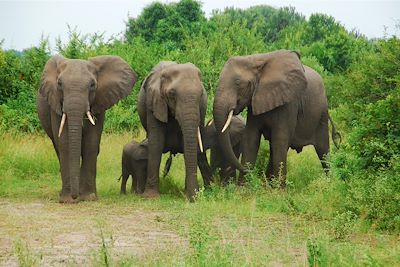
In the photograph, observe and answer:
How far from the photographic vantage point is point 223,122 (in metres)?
12.3

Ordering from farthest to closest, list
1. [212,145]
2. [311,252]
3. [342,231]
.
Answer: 1. [212,145]
2. [342,231]
3. [311,252]

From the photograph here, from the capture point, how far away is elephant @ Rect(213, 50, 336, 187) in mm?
12406

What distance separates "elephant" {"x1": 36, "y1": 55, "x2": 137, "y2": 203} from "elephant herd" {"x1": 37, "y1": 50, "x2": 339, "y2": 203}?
1 cm

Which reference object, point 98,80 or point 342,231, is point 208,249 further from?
point 98,80

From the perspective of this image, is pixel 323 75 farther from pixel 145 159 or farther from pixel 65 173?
pixel 65 173

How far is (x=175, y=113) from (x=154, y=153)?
2.74ft

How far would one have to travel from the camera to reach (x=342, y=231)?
8562 mm

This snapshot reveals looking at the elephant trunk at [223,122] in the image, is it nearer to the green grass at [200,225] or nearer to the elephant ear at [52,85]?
the green grass at [200,225]

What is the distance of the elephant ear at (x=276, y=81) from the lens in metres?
12.6

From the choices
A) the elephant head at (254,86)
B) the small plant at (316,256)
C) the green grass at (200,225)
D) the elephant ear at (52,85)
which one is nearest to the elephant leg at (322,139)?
the green grass at (200,225)

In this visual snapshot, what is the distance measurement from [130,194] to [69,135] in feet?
5.83

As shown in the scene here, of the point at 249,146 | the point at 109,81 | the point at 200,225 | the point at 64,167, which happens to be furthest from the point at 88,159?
the point at 200,225

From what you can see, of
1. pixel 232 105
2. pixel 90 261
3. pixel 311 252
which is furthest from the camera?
pixel 232 105

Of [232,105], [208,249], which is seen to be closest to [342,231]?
[208,249]
